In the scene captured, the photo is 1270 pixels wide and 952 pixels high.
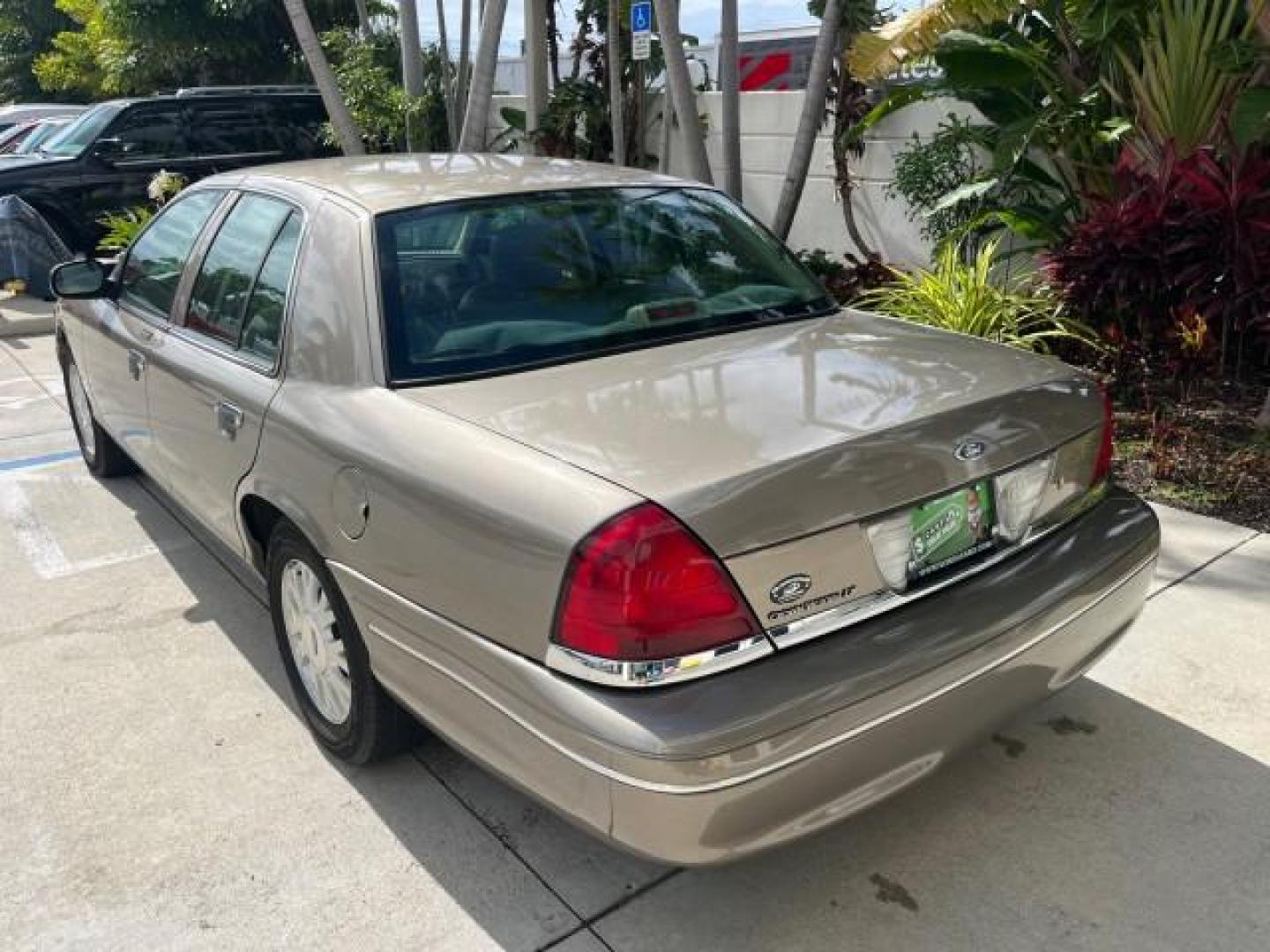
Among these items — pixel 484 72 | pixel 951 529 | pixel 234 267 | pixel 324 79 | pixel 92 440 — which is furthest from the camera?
pixel 324 79

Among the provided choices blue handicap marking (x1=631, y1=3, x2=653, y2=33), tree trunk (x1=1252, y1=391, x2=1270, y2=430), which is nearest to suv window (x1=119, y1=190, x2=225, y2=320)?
blue handicap marking (x1=631, y1=3, x2=653, y2=33)

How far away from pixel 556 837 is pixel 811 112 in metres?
6.13

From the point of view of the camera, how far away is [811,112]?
759 cm

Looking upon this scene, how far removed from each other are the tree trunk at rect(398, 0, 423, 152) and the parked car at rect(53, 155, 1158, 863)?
865 cm

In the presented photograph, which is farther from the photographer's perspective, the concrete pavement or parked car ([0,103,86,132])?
parked car ([0,103,86,132])

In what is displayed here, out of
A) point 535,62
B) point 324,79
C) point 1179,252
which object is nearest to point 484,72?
point 535,62

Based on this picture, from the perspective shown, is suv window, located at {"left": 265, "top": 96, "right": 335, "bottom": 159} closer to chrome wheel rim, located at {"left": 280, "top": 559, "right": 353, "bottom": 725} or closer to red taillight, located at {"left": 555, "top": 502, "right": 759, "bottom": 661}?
chrome wheel rim, located at {"left": 280, "top": 559, "right": 353, "bottom": 725}

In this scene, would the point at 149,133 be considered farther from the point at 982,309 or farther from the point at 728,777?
the point at 728,777

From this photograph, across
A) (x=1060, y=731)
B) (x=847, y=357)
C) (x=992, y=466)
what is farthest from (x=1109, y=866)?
(x=847, y=357)

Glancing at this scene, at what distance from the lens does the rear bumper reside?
6.45 ft

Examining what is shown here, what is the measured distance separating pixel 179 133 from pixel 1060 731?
1117 centimetres

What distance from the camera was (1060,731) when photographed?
3.09m

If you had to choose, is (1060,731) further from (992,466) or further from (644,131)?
(644,131)

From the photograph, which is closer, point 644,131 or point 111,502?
point 111,502
